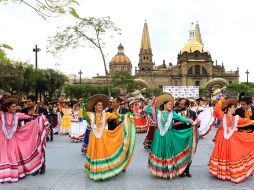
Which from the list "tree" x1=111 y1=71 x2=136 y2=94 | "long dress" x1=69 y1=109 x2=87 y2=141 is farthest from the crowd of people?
"tree" x1=111 y1=71 x2=136 y2=94

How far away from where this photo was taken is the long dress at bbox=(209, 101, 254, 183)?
604cm

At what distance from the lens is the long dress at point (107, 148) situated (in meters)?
6.12

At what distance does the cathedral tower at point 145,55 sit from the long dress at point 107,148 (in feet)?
316

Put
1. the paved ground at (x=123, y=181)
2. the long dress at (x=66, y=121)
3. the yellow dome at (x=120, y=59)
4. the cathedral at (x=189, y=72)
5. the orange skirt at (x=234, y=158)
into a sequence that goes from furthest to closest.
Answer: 1. the yellow dome at (x=120, y=59)
2. the cathedral at (x=189, y=72)
3. the long dress at (x=66, y=121)
4. the orange skirt at (x=234, y=158)
5. the paved ground at (x=123, y=181)

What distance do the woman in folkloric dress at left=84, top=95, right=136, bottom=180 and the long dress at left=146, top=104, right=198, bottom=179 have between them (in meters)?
0.50

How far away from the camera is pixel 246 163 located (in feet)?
20.3

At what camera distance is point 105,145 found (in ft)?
20.5

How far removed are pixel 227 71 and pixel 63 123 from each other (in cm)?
9222

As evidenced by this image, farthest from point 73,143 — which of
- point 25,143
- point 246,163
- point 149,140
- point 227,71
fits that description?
point 227,71

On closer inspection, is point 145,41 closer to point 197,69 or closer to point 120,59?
point 120,59

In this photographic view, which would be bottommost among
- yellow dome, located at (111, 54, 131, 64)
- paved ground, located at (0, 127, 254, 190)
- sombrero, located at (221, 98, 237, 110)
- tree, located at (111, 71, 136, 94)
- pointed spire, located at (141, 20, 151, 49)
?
paved ground, located at (0, 127, 254, 190)

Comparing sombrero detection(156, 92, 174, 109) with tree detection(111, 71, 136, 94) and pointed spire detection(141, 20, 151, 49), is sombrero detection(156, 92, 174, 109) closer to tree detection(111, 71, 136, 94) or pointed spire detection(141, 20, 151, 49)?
tree detection(111, 71, 136, 94)

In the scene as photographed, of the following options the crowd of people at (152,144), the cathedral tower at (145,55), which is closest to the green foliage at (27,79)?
the crowd of people at (152,144)

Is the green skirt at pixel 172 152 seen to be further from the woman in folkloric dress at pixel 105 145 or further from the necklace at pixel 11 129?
the necklace at pixel 11 129
